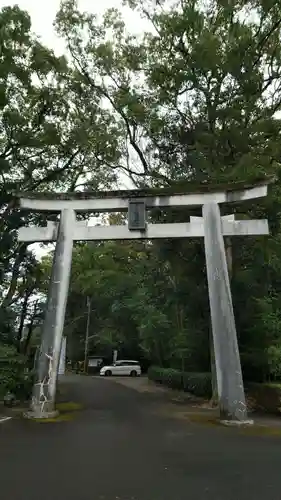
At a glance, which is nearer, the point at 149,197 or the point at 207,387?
the point at 149,197

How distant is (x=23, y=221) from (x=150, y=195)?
7.05 m

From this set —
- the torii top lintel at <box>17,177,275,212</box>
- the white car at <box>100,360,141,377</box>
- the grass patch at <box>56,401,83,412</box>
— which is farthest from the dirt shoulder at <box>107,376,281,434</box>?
the white car at <box>100,360,141,377</box>

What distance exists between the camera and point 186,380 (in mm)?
18734

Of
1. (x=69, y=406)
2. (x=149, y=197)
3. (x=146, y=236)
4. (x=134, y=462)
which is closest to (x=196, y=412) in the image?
(x=69, y=406)

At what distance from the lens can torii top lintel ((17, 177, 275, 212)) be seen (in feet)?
37.1

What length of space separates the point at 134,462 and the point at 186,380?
12929mm

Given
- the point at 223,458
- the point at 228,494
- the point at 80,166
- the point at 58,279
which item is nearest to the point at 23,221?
the point at 80,166

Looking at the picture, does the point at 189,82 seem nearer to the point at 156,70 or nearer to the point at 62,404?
the point at 156,70

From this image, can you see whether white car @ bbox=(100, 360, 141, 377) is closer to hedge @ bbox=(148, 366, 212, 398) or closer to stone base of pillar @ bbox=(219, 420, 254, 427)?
hedge @ bbox=(148, 366, 212, 398)

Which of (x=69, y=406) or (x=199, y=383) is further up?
(x=199, y=383)

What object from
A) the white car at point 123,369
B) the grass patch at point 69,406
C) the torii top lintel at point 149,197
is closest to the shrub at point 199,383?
the grass patch at point 69,406

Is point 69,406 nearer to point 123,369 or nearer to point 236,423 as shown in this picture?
point 236,423

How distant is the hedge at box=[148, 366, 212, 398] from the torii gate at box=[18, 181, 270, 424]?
6.05 m

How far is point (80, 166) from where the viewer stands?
684 inches
